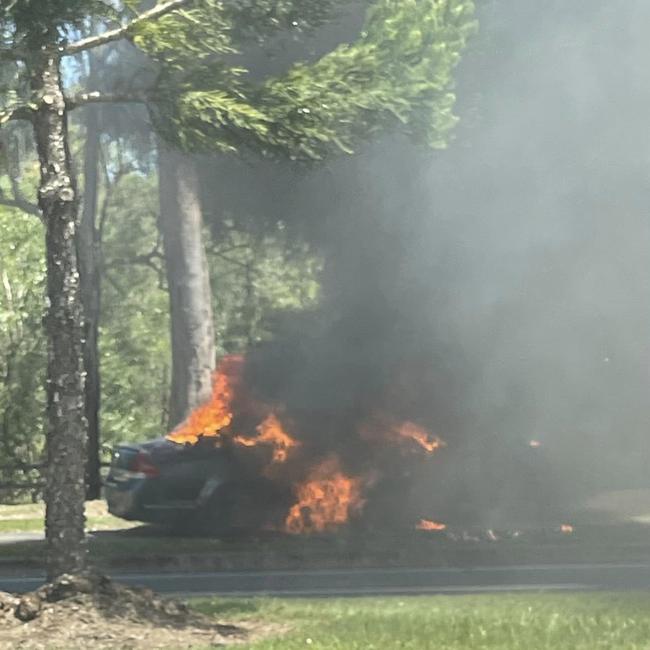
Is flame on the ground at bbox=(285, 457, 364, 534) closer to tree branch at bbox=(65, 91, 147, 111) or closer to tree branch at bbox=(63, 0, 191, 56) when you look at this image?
tree branch at bbox=(65, 91, 147, 111)

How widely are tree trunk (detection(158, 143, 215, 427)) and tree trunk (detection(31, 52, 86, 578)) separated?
14.5 meters

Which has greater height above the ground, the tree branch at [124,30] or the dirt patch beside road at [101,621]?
the tree branch at [124,30]

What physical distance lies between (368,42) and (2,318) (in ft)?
66.8

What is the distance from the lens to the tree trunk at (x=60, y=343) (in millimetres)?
9773

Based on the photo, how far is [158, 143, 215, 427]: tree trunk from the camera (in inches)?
964

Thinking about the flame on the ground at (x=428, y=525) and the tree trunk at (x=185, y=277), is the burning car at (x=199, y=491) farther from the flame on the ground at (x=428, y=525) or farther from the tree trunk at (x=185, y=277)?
the tree trunk at (x=185, y=277)

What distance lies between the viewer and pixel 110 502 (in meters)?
18.0

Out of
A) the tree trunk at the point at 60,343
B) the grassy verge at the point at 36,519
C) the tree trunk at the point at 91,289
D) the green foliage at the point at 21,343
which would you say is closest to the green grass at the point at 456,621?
the tree trunk at the point at 60,343

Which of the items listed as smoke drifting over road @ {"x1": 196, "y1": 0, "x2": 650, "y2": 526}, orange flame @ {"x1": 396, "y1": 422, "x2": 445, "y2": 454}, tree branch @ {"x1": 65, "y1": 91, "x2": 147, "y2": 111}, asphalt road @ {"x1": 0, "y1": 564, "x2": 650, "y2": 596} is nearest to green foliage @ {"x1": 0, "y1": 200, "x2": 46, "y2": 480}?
smoke drifting over road @ {"x1": 196, "y1": 0, "x2": 650, "y2": 526}

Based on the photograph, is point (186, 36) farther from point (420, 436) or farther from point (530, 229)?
point (530, 229)

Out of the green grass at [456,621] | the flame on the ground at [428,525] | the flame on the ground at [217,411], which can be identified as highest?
the flame on the ground at [217,411]

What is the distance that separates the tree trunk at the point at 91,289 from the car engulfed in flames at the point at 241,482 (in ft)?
19.8

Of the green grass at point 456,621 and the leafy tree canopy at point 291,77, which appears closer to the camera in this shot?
the green grass at point 456,621

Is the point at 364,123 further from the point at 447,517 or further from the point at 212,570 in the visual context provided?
the point at 447,517
